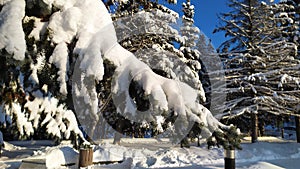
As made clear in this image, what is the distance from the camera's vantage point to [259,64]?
600 inches

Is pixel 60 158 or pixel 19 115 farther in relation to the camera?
pixel 60 158

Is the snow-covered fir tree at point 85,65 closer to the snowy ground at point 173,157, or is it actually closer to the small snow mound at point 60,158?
the small snow mound at point 60,158

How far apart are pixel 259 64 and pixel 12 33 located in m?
15.2

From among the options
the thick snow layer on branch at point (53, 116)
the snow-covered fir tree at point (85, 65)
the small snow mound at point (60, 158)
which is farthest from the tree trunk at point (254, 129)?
the thick snow layer on branch at point (53, 116)

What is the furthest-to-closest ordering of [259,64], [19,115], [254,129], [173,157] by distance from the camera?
[259,64], [254,129], [173,157], [19,115]

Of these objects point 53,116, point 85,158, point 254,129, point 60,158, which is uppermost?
point 53,116

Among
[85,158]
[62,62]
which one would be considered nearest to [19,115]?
[85,158]

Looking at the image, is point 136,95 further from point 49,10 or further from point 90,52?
point 49,10

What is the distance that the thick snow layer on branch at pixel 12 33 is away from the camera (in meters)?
1.91

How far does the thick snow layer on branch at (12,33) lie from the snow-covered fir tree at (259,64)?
43.2 feet

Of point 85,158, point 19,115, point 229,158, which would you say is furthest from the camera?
point 85,158

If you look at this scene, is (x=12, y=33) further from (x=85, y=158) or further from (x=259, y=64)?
(x=259, y=64)

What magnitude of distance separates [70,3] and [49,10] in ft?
0.87

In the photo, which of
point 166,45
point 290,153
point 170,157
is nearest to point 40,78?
point 170,157
